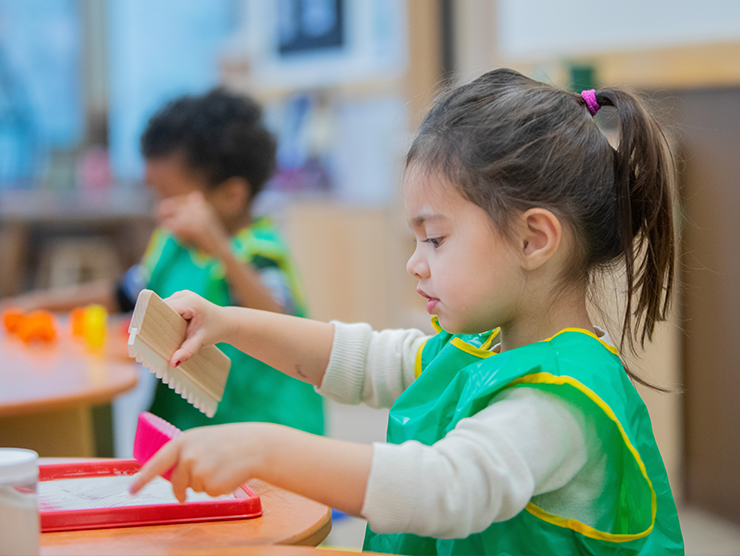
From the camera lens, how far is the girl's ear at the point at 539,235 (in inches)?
26.0

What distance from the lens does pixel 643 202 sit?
71 centimetres

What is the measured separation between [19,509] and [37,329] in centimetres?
101

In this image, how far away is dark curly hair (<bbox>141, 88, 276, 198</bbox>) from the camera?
1.66m

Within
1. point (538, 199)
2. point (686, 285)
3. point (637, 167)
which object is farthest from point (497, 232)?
point (686, 285)

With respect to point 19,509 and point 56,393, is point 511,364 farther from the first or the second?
point 56,393

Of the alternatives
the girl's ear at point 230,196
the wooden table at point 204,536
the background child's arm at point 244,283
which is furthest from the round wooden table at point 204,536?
the girl's ear at point 230,196

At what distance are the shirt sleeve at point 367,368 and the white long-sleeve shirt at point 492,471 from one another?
0.22m

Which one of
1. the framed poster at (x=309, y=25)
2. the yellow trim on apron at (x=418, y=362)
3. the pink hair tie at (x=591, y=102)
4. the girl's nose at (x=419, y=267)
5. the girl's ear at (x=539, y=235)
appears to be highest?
the framed poster at (x=309, y=25)

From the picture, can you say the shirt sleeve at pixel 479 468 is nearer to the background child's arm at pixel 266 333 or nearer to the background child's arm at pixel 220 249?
the background child's arm at pixel 266 333

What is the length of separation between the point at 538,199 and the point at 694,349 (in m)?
1.45

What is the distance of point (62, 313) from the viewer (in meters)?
1.75

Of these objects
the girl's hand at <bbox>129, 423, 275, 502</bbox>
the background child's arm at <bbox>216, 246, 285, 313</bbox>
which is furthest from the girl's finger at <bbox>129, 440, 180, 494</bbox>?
the background child's arm at <bbox>216, 246, 285, 313</bbox>

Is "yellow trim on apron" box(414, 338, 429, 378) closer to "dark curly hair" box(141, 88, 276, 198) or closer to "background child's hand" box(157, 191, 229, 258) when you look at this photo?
"background child's hand" box(157, 191, 229, 258)

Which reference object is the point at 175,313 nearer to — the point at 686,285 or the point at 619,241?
the point at 619,241
